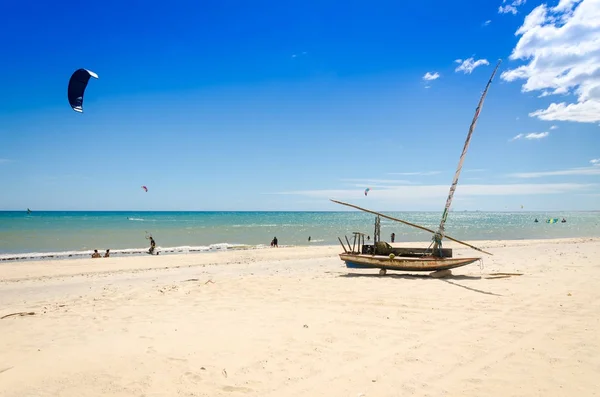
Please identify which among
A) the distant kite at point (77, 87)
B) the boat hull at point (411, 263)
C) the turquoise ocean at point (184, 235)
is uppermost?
the distant kite at point (77, 87)

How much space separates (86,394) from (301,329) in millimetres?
4127

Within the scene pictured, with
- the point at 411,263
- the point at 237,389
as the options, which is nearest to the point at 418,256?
the point at 411,263

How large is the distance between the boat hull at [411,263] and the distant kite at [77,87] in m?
12.2

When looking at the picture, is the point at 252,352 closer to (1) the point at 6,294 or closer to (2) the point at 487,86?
(1) the point at 6,294

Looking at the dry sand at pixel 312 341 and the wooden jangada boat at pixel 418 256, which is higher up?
the wooden jangada boat at pixel 418 256

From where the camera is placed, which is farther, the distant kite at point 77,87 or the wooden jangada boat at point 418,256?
the wooden jangada boat at point 418,256

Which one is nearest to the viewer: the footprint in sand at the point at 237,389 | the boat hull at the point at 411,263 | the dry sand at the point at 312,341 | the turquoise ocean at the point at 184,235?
the footprint in sand at the point at 237,389

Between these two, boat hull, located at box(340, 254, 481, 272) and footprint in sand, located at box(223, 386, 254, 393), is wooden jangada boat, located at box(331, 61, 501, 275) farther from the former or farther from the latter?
footprint in sand, located at box(223, 386, 254, 393)

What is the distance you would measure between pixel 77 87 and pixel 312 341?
9.77 metres

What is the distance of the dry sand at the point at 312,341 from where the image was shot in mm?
5566

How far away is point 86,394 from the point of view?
5.24 m

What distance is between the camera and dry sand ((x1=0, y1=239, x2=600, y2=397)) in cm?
557

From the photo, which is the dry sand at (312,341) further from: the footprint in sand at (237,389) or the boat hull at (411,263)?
the boat hull at (411,263)

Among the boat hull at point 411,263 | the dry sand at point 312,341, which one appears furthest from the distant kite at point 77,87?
the boat hull at point 411,263
